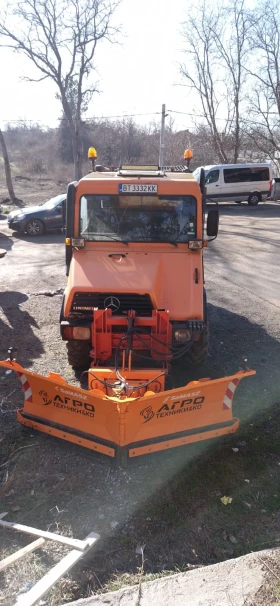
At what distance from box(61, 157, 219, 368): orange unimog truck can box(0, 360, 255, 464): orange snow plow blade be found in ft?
2.47

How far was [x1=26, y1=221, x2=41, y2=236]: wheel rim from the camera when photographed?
16.0 meters

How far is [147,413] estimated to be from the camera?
4.07 m

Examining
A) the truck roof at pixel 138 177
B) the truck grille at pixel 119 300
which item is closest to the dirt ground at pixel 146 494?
the truck grille at pixel 119 300

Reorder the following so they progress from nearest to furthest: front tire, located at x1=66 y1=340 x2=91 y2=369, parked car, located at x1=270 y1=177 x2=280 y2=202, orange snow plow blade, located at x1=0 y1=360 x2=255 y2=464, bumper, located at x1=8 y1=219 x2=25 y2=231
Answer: orange snow plow blade, located at x1=0 y1=360 x2=255 y2=464
front tire, located at x1=66 y1=340 x2=91 y2=369
bumper, located at x1=8 y1=219 x2=25 y2=231
parked car, located at x1=270 y1=177 x2=280 y2=202

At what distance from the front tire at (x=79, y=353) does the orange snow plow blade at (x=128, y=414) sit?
40.0 inches

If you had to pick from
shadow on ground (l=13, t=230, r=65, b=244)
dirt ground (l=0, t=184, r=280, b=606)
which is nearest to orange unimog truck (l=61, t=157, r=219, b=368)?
dirt ground (l=0, t=184, r=280, b=606)

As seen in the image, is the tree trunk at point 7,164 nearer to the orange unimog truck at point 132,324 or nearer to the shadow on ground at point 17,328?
the shadow on ground at point 17,328

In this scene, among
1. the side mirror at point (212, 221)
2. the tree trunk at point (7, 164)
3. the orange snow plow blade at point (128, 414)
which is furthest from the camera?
the tree trunk at point (7, 164)

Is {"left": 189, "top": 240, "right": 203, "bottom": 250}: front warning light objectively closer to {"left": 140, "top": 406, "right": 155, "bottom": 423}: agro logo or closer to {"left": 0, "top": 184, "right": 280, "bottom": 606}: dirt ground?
{"left": 0, "top": 184, "right": 280, "bottom": 606}: dirt ground

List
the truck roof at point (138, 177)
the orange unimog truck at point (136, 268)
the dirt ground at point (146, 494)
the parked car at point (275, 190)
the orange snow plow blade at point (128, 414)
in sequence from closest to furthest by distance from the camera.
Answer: the dirt ground at point (146, 494), the orange snow plow blade at point (128, 414), the orange unimog truck at point (136, 268), the truck roof at point (138, 177), the parked car at point (275, 190)

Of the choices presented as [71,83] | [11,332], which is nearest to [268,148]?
[71,83]

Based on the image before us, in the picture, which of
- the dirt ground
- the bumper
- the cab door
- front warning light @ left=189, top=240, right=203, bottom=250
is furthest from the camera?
the cab door

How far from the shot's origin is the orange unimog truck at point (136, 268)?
5031 mm

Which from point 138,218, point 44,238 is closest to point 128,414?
point 138,218
